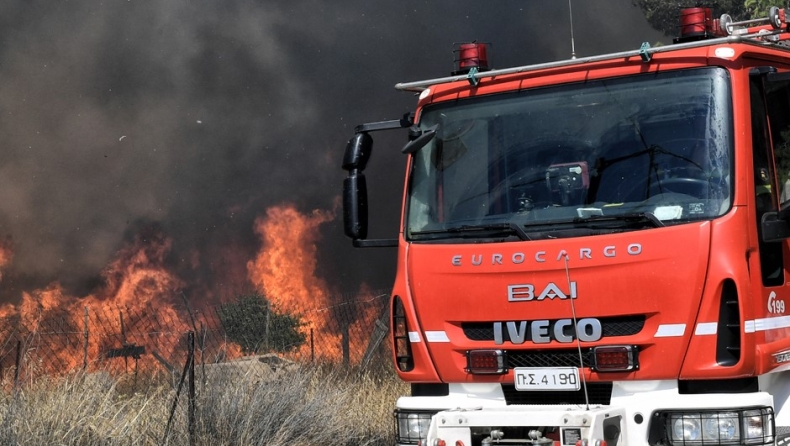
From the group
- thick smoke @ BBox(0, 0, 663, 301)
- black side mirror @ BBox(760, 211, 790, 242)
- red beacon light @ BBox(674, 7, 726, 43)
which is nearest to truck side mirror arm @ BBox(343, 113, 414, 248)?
red beacon light @ BBox(674, 7, 726, 43)

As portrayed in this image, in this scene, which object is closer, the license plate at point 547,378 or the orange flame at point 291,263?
the license plate at point 547,378

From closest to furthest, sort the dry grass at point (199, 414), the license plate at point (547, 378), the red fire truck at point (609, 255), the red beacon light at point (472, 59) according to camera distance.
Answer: the red fire truck at point (609, 255) < the license plate at point (547, 378) < the red beacon light at point (472, 59) < the dry grass at point (199, 414)

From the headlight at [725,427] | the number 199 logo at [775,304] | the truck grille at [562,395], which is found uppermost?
the number 199 logo at [775,304]

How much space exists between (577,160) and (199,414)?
11.9ft

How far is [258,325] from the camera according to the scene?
16.8 meters

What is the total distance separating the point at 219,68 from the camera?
2070cm

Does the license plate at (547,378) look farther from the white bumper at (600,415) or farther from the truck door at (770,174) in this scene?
the truck door at (770,174)

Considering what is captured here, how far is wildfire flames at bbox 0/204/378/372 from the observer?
1803 cm

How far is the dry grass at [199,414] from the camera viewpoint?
7.92 metres

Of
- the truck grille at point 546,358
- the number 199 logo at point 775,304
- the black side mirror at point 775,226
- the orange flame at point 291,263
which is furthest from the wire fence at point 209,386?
the black side mirror at point 775,226

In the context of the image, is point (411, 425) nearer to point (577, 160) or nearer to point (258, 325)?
point (577, 160)

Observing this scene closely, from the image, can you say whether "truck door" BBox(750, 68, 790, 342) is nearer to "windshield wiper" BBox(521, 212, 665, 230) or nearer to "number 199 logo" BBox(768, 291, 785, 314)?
"number 199 logo" BBox(768, 291, 785, 314)

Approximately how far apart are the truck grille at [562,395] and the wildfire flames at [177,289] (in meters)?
10.1

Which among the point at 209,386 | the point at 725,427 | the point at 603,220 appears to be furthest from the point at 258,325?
the point at 725,427
